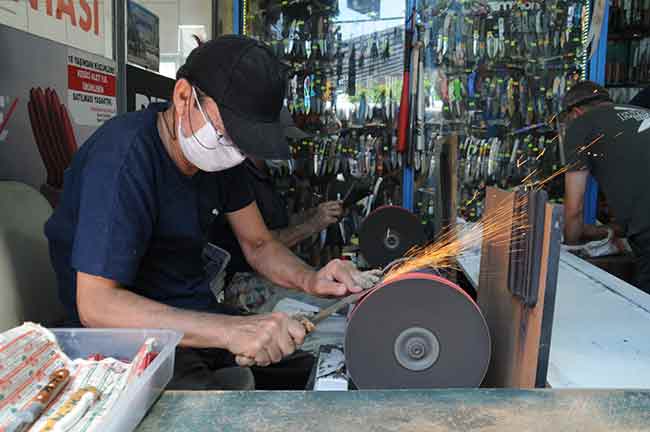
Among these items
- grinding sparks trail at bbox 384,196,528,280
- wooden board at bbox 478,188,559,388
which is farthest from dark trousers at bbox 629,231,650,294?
wooden board at bbox 478,188,559,388

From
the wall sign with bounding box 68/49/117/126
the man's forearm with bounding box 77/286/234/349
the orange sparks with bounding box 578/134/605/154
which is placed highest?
the wall sign with bounding box 68/49/117/126

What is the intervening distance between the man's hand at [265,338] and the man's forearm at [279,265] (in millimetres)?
778

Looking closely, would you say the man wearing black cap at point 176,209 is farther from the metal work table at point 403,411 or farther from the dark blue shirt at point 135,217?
the metal work table at point 403,411

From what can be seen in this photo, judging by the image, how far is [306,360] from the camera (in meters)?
2.27

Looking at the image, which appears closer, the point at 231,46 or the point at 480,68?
the point at 231,46


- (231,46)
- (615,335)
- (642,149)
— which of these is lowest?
(615,335)

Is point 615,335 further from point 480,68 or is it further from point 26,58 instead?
point 480,68

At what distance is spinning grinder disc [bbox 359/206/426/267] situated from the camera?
10.6 feet

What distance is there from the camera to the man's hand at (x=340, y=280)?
190 centimetres

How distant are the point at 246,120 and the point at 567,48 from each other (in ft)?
14.8

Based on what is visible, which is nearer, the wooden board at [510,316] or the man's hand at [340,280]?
the wooden board at [510,316]

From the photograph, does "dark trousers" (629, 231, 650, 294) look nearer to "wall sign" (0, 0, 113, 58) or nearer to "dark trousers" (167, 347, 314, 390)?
"dark trousers" (167, 347, 314, 390)

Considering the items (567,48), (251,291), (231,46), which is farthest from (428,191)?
(231,46)

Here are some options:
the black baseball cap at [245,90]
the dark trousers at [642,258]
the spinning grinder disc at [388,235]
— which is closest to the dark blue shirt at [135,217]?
the black baseball cap at [245,90]
